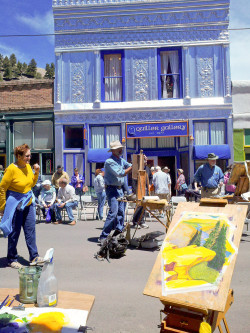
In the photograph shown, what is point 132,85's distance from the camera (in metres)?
15.8

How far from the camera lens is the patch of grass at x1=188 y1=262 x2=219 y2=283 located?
2477 millimetres

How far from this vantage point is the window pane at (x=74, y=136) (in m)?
16.2

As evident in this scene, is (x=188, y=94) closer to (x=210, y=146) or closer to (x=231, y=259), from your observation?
(x=210, y=146)

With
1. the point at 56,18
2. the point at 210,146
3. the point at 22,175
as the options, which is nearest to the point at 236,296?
the point at 22,175

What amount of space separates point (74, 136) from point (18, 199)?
37.6 ft

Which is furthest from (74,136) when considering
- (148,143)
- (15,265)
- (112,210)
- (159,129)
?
(15,265)

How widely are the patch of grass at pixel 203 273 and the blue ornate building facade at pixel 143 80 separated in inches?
506

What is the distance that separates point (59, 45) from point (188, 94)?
690 centimetres

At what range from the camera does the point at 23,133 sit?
16.7 m

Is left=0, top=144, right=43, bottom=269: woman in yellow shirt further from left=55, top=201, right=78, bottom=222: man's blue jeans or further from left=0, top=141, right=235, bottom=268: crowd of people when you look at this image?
left=55, top=201, right=78, bottom=222: man's blue jeans

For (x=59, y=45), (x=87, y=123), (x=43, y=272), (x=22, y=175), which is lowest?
(x=43, y=272)

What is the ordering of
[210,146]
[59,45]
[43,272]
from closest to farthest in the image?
1. [43,272]
2. [210,146]
3. [59,45]

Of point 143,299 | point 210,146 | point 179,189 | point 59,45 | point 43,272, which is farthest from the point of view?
point 59,45

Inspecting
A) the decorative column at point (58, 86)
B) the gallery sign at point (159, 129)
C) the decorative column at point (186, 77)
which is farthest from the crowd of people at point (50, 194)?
the decorative column at point (58, 86)
